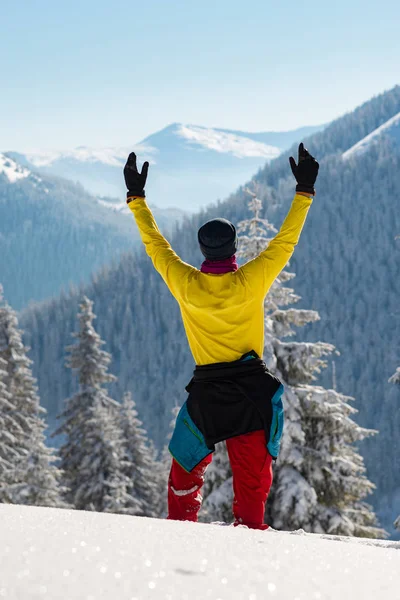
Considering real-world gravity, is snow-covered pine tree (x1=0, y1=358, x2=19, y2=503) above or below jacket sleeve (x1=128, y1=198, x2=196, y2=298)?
below

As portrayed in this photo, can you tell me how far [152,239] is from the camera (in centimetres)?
399

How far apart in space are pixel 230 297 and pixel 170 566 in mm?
1939

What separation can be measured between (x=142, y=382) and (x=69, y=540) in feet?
317

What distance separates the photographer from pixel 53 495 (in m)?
16.8

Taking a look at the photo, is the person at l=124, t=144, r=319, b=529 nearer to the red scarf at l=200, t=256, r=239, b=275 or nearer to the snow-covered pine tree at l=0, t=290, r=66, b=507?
the red scarf at l=200, t=256, r=239, b=275

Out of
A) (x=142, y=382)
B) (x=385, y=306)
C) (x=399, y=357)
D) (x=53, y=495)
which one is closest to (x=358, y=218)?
(x=385, y=306)

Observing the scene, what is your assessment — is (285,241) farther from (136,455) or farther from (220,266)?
(136,455)

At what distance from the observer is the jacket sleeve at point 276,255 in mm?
3572

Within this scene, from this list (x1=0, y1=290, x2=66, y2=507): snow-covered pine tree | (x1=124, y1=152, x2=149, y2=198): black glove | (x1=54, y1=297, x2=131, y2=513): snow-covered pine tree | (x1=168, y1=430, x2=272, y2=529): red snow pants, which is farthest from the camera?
(x1=54, y1=297, x2=131, y2=513): snow-covered pine tree

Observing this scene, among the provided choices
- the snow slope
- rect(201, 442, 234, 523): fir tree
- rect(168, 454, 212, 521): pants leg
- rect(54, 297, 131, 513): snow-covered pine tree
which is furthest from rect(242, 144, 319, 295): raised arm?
rect(54, 297, 131, 513): snow-covered pine tree

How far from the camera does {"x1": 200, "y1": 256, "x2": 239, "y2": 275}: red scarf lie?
3.61m

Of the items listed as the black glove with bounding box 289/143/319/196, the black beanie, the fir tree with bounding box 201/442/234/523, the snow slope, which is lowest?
the fir tree with bounding box 201/442/234/523

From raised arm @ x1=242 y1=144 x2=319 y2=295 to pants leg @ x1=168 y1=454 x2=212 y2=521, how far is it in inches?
44.4

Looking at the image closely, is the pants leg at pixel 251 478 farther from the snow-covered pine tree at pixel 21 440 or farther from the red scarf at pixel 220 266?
the snow-covered pine tree at pixel 21 440
